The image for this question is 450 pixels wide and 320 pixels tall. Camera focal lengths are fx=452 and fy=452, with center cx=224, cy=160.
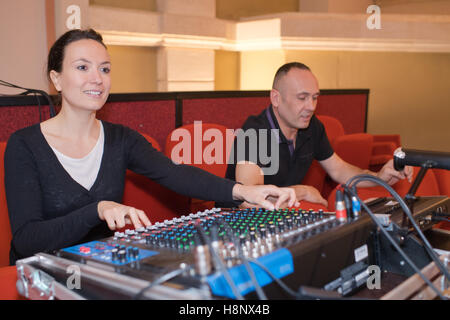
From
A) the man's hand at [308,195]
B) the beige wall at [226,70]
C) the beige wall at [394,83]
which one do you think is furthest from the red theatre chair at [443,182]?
the beige wall at [226,70]

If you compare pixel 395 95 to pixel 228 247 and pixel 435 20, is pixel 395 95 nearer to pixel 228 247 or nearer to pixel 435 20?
pixel 435 20

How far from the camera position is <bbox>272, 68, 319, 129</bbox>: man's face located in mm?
1935

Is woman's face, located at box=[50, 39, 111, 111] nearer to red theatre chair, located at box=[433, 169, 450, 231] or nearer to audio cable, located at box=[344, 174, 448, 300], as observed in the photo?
audio cable, located at box=[344, 174, 448, 300]

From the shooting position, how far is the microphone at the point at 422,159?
935 millimetres

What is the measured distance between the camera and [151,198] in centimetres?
172

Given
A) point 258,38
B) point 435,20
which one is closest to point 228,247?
point 258,38

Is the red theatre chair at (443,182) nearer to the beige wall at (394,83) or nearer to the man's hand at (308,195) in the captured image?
the man's hand at (308,195)

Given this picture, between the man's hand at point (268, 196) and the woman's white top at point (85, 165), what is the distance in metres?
0.47

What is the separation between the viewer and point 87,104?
1343 mm

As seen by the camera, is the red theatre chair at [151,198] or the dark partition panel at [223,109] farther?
the dark partition panel at [223,109]

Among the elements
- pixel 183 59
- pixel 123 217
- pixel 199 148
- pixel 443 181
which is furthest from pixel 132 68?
pixel 123 217

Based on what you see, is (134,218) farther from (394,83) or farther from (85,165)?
(394,83)

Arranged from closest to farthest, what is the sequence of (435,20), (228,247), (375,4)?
(228,247)
(435,20)
(375,4)
